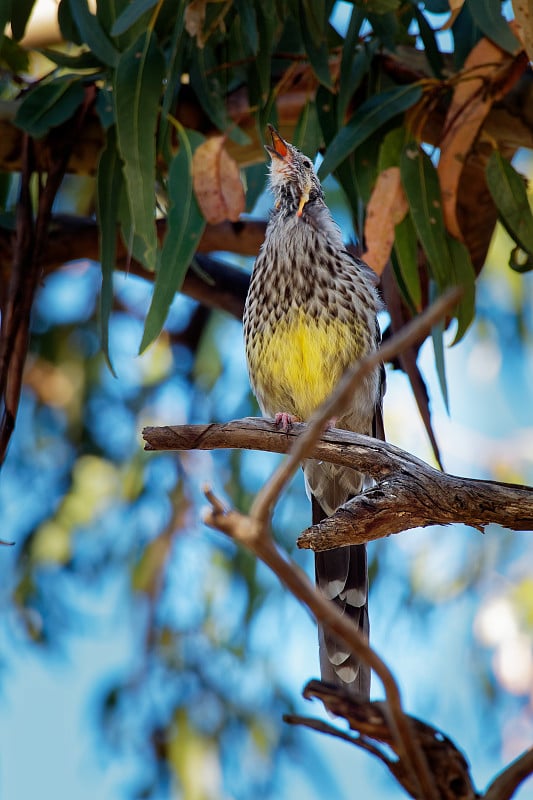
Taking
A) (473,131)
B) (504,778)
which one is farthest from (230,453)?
(504,778)

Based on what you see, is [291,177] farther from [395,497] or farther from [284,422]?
[395,497]

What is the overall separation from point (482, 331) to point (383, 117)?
2225 mm

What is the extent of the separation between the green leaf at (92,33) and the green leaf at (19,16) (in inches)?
11.2

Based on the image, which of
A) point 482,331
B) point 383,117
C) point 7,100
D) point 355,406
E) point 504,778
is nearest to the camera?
point 504,778

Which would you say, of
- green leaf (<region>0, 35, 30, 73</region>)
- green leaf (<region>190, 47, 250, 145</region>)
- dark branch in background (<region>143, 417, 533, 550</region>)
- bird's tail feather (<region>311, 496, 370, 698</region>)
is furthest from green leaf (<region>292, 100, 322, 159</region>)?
dark branch in background (<region>143, 417, 533, 550</region>)

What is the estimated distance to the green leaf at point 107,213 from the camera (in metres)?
2.85

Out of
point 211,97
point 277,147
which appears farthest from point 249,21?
point 277,147

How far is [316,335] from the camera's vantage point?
2881 mm

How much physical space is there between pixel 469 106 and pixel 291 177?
1.90 feet

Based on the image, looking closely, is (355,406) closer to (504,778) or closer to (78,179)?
(504,778)

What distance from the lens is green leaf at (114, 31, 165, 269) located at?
2.68 m

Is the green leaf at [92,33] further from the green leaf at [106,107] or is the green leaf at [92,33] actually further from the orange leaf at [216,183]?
the orange leaf at [216,183]

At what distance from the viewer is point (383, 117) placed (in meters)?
2.76

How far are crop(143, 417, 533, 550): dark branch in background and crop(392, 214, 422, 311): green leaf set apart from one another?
76cm
